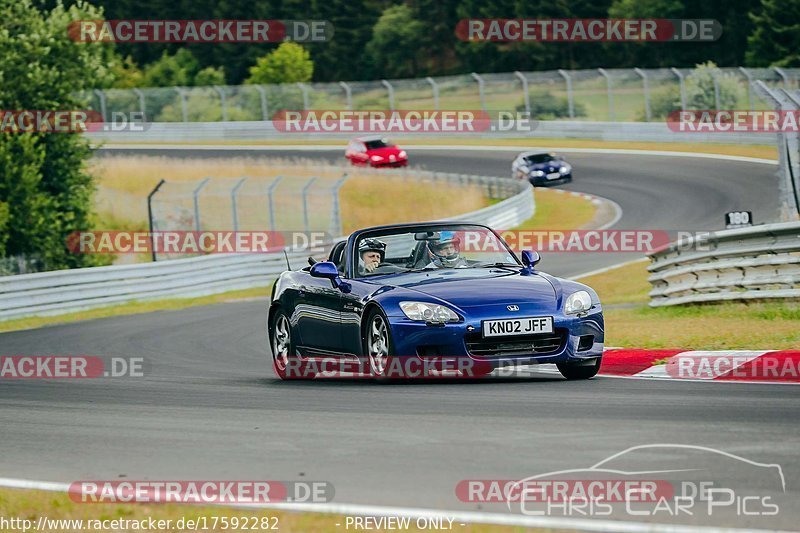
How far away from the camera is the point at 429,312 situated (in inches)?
396

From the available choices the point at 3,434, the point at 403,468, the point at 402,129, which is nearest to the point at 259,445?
the point at 403,468

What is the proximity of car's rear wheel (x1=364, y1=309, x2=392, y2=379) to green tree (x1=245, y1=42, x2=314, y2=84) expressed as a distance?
66.9 m

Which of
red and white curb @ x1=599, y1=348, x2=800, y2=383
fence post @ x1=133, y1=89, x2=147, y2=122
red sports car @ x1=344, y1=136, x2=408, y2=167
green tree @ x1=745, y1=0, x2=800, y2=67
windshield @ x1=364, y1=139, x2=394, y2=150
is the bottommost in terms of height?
red sports car @ x1=344, y1=136, x2=408, y2=167

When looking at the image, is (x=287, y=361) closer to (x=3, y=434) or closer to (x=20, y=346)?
(x=3, y=434)

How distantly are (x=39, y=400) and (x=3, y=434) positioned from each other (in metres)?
2.02

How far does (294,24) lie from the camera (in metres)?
93.3

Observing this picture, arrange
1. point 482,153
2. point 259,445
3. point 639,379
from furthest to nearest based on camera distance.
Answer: point 482,153
point 639,379
point 259,445

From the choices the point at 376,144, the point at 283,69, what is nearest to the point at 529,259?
the point at 376,144

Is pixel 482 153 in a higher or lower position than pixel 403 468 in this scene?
lower

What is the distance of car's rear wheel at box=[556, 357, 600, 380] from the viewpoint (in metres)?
10.3

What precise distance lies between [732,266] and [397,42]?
7488cm

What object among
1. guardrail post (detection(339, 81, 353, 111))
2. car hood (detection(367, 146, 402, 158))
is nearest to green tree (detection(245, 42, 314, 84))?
guardrail post (detection(339, 81, 353, 111))

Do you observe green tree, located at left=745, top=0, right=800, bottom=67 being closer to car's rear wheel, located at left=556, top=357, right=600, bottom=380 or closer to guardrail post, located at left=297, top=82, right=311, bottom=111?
guardrail post, located at left=297, top=82, right=311, bottom=111

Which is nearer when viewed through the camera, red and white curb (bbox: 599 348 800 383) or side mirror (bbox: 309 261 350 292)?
red and white curb (bbox: 599 348 800 383)
